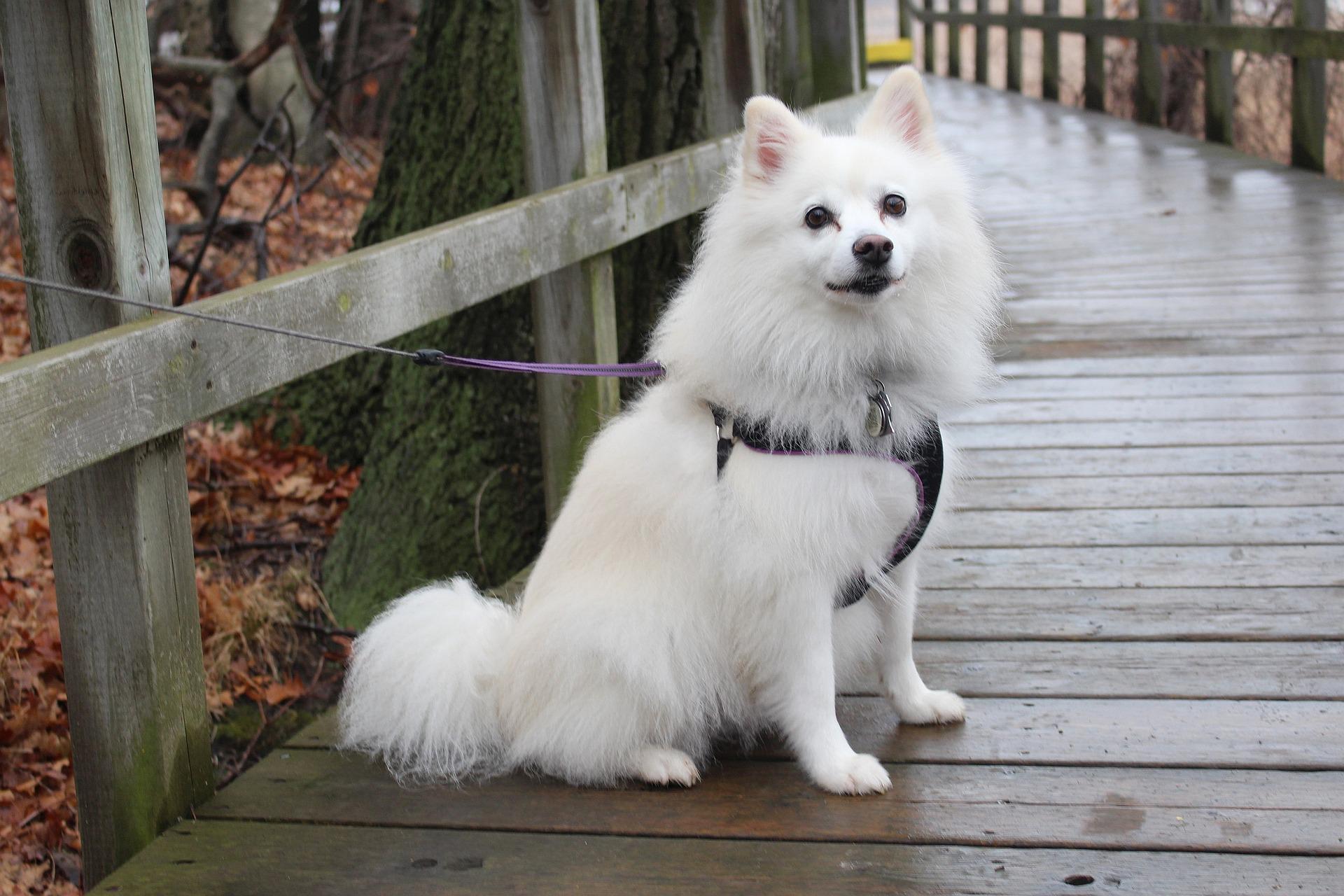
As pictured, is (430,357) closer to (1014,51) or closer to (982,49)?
(1014,51)

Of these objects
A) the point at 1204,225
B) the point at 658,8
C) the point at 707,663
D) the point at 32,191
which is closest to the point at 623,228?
the point at 658,8

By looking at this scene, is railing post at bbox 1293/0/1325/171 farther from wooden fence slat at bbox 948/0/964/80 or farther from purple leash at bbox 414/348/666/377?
wooden fence slat at bbox 948/0/964/80

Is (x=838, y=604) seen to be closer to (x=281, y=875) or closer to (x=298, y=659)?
(x=281, y=875)

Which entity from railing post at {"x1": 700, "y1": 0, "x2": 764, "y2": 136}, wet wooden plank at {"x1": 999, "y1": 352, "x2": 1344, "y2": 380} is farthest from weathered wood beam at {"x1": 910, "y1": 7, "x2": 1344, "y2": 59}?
railing post at {"x1": 700, "y1": 0, "x2": 764, "y2": 136}

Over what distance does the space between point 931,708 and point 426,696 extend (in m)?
0.96

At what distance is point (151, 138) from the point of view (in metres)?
2.06

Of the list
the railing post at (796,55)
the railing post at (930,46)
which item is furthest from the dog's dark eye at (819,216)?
the railing post at (930,46)

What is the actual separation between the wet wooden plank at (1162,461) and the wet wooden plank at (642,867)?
1890 mm

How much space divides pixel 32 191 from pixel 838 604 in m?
1.50

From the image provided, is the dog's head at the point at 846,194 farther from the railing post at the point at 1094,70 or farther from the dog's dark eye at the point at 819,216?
the railing post at the point at 1094,70

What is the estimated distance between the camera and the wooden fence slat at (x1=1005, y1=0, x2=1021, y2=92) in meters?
17.1

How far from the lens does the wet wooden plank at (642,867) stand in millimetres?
1998

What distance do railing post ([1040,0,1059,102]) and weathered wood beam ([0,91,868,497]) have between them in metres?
13.1

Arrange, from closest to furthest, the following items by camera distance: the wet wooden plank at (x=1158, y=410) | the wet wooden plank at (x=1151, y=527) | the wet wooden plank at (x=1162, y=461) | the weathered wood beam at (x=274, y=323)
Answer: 1. the weathered wood beam at (x=274, y=323)
2. the wet wooden plank at (x=1151, y=527)
3. the wet wooden plank at (x=1162, y=461)
4. the wet wooden plank at (x=1158, y=410)
